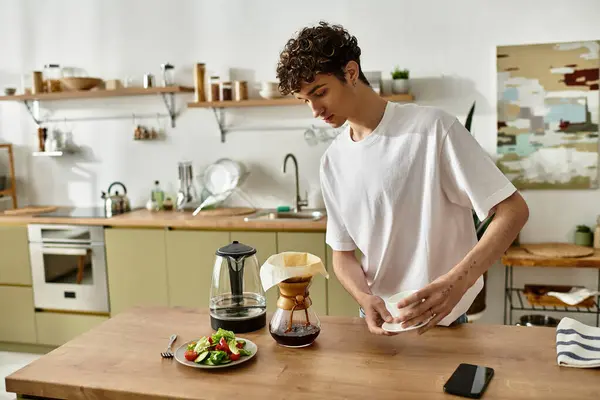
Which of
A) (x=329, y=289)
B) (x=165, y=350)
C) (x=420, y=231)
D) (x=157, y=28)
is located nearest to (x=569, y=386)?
(x=420, y=231)

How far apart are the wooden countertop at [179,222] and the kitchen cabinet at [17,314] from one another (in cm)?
50

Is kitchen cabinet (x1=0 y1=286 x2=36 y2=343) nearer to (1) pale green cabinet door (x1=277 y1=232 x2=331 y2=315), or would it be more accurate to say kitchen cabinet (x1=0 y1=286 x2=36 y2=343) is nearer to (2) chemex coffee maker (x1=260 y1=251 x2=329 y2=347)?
(1) pale green cabinet door (x1=277 y1=232 x2=331 y2=315)

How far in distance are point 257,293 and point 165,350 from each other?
1.10ft

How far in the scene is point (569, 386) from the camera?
143cm

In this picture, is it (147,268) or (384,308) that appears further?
(147,268)

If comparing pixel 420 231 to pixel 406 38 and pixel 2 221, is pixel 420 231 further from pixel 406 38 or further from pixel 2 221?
pixel 2 221

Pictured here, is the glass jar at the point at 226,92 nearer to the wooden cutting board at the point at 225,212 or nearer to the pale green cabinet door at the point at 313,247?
the wooden cutting board at the point at 225,212

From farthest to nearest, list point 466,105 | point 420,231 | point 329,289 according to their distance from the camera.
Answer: point 466,105
point 329,289
point 420,231

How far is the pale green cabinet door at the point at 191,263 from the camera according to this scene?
3.99m

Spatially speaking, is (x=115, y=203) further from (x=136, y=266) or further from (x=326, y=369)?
(x=326, y=369)

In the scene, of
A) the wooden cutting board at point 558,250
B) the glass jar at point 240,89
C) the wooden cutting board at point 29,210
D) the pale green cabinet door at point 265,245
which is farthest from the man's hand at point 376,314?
the wooden cutting board at point 29,210

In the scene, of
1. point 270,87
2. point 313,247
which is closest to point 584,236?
point 313,247

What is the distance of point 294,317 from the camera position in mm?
1741

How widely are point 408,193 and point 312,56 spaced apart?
50cm
